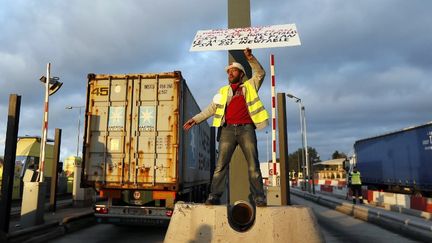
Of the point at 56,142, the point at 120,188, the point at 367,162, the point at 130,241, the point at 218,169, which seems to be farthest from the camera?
the point at 367,162

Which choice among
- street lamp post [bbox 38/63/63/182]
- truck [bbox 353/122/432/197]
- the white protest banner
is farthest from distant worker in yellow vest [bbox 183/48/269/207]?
truck [bbox 353/122/432/197]

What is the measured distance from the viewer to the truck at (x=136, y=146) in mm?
9547

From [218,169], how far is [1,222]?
609 centimetres

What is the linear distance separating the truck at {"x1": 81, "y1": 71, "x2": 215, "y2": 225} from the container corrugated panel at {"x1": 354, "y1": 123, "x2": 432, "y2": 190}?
40.0 ft

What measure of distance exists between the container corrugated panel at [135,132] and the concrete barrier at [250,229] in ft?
16.7

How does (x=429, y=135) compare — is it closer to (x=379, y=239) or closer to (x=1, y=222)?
(x=379, y=239)

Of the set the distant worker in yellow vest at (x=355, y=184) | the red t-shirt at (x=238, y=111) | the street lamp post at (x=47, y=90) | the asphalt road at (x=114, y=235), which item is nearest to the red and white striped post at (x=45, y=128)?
the street lamp post at (x=47, y=90)

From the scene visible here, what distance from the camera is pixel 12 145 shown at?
29.5 ft

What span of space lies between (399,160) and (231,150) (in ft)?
60.3

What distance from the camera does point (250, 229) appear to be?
164 inches

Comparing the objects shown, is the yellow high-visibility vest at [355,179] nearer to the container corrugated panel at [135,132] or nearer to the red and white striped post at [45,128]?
the container corrugated panel at [135,132]

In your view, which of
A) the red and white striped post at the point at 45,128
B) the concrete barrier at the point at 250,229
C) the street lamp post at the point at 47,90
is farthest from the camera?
the street lamp post at the point at 47,90

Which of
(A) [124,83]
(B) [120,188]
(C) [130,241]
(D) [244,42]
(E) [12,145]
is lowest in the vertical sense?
(C) [130,241]

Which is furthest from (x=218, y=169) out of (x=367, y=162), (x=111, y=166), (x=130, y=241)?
(x=367, y=162)
